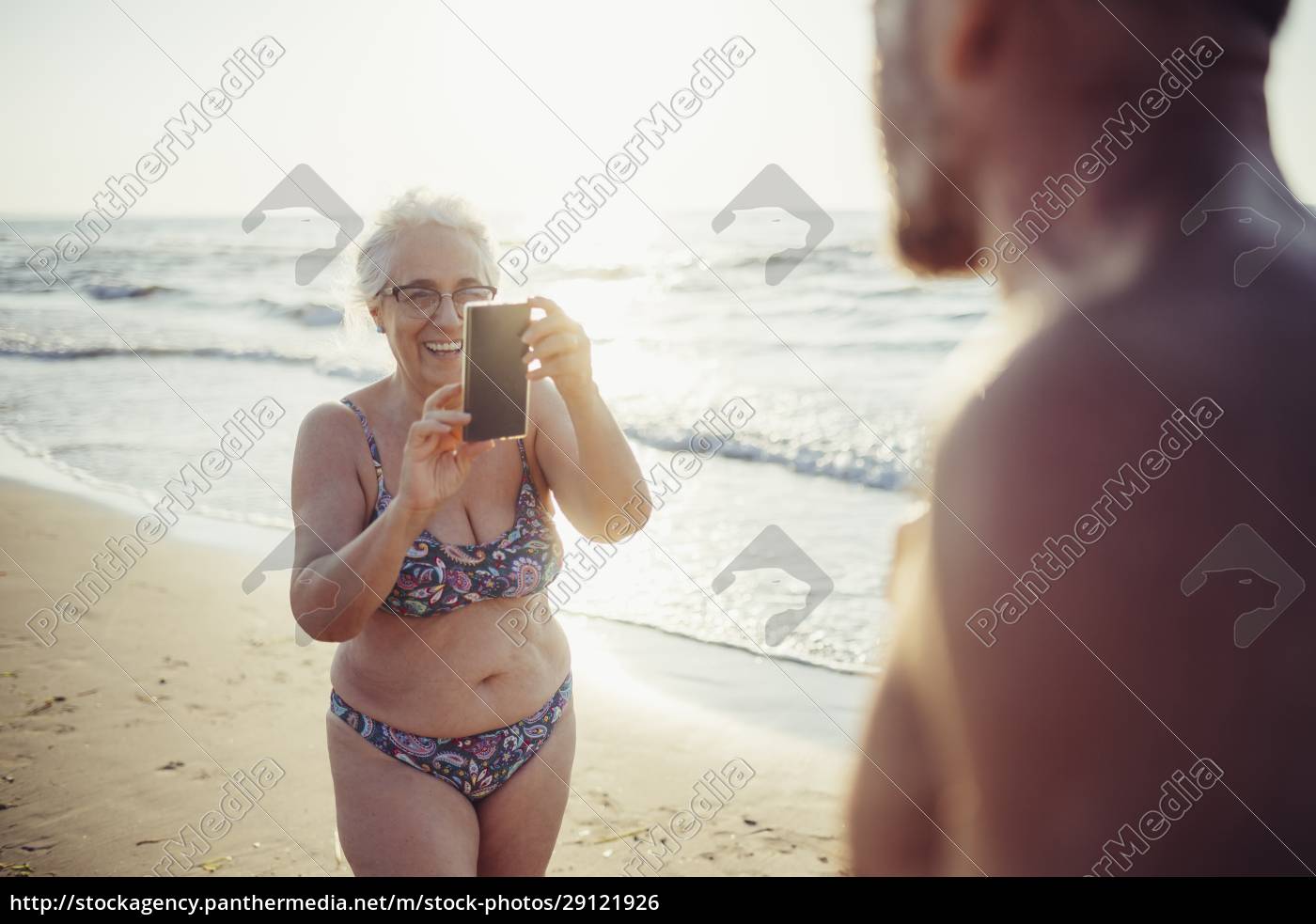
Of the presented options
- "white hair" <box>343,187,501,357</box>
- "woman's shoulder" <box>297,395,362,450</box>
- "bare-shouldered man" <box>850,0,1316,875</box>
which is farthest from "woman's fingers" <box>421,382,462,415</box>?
"bare-shouldered man" <box>850,0,1316,875</box>

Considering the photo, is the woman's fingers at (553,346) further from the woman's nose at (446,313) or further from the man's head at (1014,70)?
the man's head at (1014,70)

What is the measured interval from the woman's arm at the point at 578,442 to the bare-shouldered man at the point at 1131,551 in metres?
1.98

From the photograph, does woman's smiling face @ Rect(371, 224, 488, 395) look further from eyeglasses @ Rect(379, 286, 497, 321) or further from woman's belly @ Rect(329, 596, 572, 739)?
woman's belly @ Rect(329, 596, 572, 739)

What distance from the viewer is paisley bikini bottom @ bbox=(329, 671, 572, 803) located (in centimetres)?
271

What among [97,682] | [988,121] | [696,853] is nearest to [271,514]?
[97,682]

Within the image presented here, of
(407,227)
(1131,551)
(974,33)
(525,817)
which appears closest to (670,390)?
(407,227)

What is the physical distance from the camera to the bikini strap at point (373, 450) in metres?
2.78

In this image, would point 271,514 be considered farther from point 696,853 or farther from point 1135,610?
point 1135,610

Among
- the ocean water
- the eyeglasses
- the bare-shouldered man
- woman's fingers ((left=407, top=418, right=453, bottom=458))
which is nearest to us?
the bare-shouldered man

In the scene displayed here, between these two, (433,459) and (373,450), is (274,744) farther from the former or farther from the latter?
(433,459)

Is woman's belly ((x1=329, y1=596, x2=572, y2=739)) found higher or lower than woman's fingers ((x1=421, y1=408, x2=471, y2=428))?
lower

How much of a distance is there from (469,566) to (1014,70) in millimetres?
2309

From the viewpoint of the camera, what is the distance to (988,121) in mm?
749

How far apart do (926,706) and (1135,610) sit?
0.16 metres
